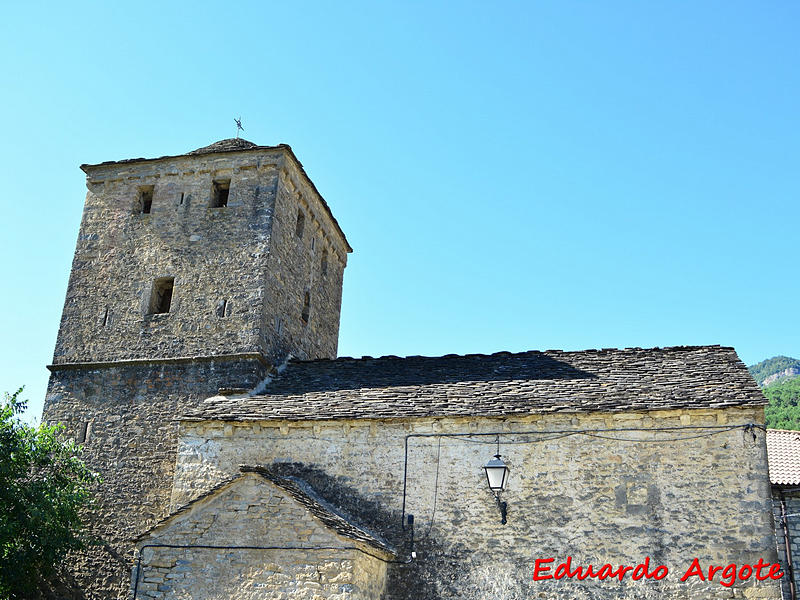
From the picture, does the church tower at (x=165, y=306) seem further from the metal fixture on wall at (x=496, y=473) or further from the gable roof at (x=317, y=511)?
the metal fixture on wall at (x=496, y=473)

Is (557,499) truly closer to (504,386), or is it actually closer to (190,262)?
(504,386)

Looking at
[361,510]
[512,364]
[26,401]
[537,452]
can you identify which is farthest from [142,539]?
[512,364]

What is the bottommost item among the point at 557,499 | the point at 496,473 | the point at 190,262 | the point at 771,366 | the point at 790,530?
the point at 790,530

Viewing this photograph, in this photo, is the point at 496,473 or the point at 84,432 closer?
the point at 496,473

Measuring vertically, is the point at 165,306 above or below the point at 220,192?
below

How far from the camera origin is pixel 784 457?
1554 centimetres

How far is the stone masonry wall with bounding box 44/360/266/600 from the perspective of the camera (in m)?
16.0

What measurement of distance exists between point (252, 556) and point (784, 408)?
34.0 m

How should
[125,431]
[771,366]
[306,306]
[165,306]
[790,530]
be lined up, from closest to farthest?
[790,530] → [125,431] → [165,306] → [306,306] → [771,366]

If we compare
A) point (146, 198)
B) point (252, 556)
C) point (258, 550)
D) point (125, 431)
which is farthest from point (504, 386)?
point (146, 198)

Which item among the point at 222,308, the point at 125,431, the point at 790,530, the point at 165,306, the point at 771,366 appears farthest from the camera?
the point at 771,366

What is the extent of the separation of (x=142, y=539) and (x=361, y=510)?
3.75 metres

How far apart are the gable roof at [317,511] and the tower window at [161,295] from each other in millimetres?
6968

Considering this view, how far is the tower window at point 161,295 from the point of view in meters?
18.8
